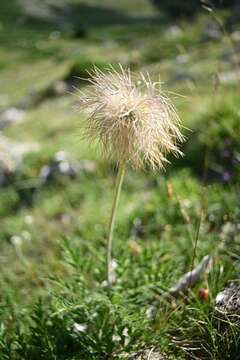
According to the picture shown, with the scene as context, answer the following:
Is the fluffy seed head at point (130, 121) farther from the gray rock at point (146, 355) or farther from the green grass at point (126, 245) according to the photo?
the gray rock at point (146, 355)

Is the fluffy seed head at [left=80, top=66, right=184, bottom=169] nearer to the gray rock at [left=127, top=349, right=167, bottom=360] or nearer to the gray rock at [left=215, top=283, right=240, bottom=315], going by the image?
the gray rock at [left=215, top=283, right=240, bottom=315]

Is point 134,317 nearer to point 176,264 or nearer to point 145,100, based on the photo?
point 176,264

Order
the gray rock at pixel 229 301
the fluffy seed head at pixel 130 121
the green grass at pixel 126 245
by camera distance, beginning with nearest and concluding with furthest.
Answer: the fluffy seed head at pixel 130 121
the gray rock at pixel 229 301
the green grass at pixel 126 245

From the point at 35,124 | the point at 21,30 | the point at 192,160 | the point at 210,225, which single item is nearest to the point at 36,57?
the point at 21,30

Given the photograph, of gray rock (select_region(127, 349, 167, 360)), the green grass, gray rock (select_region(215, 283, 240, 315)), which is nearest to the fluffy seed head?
the green grass

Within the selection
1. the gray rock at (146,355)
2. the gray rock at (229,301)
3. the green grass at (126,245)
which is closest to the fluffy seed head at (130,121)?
the green grass at (126,245)

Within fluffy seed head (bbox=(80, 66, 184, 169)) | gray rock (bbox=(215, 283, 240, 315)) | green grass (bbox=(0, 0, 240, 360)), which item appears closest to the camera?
fluffy seed head (bbox=(80, 66, 184, 169))
